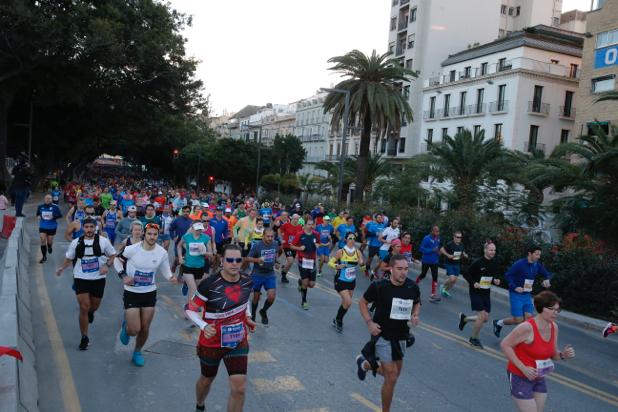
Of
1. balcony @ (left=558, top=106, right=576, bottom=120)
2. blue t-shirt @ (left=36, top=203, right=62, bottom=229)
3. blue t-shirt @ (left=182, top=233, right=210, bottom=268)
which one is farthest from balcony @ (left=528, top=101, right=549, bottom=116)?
blue t-shirt @ (left=182, top=233, right=210, bottom=268)

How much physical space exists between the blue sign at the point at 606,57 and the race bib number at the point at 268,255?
31001mm

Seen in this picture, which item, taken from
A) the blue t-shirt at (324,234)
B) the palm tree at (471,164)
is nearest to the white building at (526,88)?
the palm tree at (471,164)

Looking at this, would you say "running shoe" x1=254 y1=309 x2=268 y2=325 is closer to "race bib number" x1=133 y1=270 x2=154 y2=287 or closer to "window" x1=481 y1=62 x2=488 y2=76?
"race bib number" x1=133 y1=270 x2=154 y2=287

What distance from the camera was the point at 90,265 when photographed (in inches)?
297

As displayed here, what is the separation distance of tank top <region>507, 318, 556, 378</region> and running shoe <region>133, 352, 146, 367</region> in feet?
14.5

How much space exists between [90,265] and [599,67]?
3469 centimetres

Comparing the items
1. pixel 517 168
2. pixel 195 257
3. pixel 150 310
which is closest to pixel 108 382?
pixel 150 310

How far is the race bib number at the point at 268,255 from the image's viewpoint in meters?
9.49

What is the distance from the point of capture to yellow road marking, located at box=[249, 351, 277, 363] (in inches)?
295

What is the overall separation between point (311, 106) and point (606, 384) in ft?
259

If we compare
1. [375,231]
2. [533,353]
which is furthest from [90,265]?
[375,231]

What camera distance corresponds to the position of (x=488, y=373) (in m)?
7.68

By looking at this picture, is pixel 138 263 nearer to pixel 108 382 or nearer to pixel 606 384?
pixel 108 382

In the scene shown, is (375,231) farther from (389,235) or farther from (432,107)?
(432,107)
